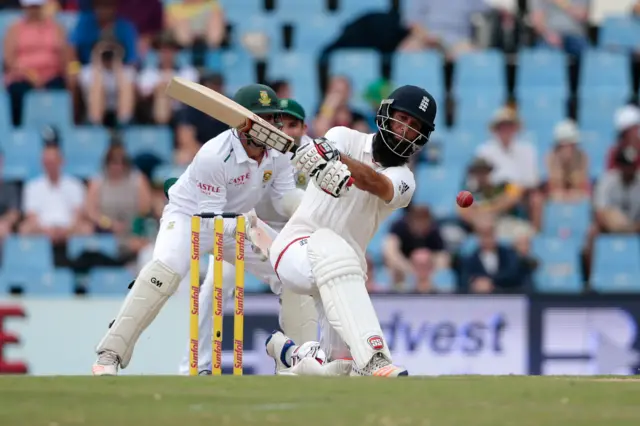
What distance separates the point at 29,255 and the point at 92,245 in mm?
499

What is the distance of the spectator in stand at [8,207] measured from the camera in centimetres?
1145

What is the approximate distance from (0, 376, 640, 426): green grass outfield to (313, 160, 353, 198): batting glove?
0.92 metres

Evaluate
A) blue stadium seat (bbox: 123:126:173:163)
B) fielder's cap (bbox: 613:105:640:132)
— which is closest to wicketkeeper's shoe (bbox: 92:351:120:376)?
blue stadium seat (bbox: 123:126:173:163)

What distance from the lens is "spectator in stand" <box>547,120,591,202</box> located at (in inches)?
474

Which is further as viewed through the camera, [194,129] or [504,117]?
[504,117]

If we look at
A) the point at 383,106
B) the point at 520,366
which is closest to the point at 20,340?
the point at 520,366

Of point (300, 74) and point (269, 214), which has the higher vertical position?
point (300, 74)

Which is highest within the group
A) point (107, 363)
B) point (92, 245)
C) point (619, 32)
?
point (619, 32)

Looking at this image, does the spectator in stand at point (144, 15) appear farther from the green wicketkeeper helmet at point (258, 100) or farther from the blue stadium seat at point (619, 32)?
the green wicketkeeper helmet at point (258, 100)

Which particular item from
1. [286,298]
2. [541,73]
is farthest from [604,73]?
[286,298]

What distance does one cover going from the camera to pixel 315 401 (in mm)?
5117

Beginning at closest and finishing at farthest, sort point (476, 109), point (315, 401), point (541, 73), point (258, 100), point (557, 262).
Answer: point (315, 401) < point (258, 100) < point (557, 262) < point (476, 109) < point (541, 73)

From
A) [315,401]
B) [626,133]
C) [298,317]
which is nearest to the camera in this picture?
[315,401]

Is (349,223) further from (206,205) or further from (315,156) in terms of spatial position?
(206,205)
